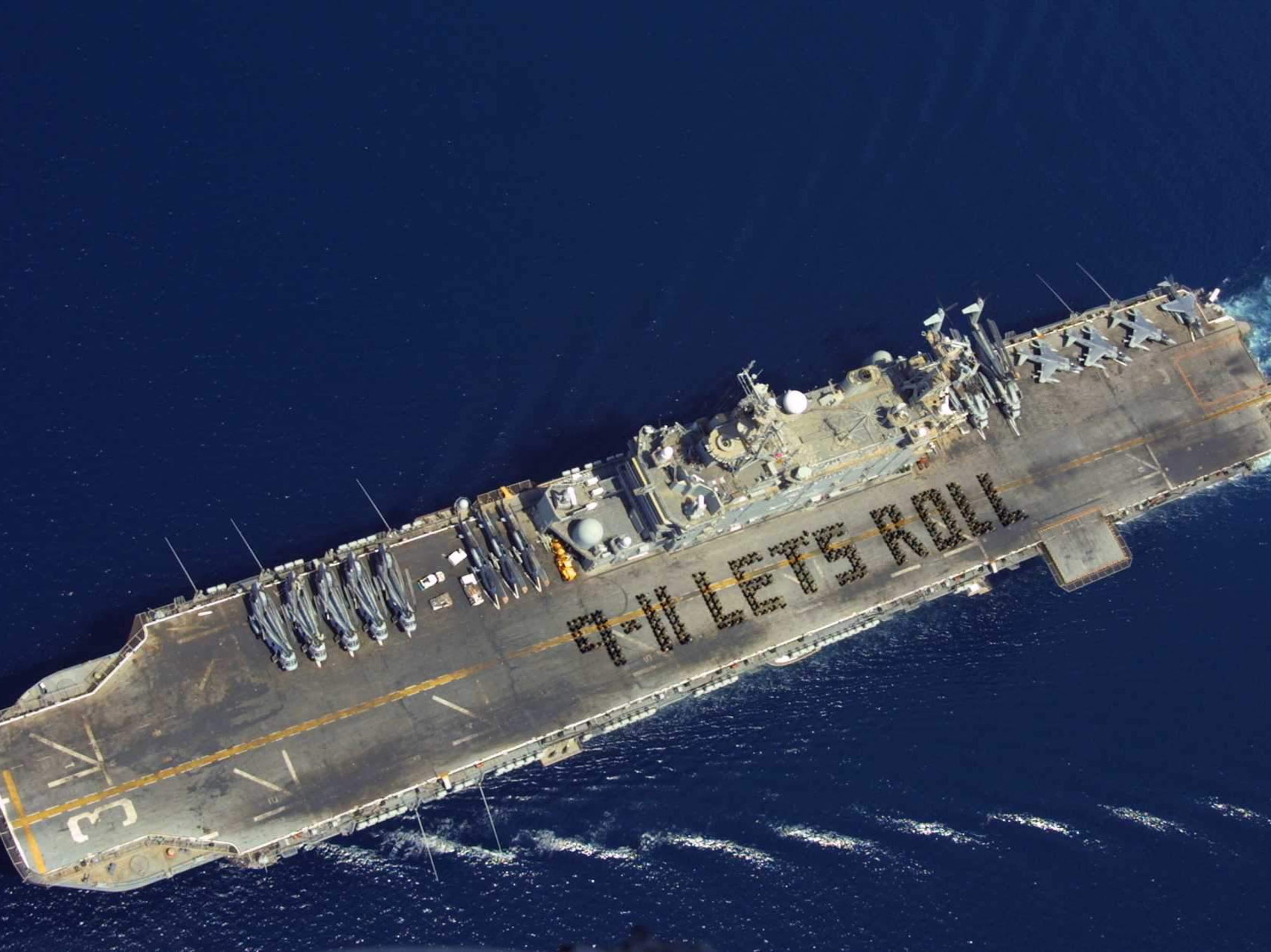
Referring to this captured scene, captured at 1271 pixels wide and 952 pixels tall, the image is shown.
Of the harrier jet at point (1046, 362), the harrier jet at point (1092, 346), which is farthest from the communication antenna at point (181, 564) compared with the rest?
the harrier jet at point (1092, 346)

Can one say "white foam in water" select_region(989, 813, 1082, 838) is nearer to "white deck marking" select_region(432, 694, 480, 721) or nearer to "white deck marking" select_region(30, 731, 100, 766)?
"white deck marking" select_region(432, 694, 480, 721)

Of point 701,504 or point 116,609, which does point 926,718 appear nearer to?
point 701,504

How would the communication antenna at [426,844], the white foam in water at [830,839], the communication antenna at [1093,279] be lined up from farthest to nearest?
the communication antenna at [1093,279]
the white foam in water at [830,839]
the communication antenna at [426,844]

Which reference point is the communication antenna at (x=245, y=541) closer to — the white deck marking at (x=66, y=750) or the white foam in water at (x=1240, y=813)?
the white deck marking at (x=66, y=750)

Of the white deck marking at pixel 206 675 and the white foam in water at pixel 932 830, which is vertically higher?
the white deck marking at pixel 206 675

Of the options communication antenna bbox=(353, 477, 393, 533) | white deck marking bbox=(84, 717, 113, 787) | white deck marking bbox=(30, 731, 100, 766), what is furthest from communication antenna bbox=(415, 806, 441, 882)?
communication antenna bbox=(353, 477, 393, 533)

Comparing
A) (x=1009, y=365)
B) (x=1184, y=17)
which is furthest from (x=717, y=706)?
(x=1184, y=17)

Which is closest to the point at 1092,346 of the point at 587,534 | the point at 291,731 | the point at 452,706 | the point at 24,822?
the point at 587,534
